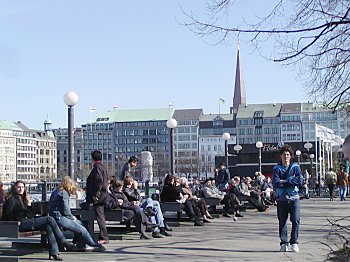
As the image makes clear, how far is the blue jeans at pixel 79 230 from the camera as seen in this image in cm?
1047

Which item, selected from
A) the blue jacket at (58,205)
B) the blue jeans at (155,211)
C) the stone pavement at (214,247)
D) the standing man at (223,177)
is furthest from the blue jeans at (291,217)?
the standing man at (223,177)

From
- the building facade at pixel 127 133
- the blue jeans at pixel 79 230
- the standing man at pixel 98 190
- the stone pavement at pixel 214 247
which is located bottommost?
the stone pavement at pixel 214 247

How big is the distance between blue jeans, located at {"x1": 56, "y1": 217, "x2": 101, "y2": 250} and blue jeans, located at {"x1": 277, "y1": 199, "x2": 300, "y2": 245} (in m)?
3.13

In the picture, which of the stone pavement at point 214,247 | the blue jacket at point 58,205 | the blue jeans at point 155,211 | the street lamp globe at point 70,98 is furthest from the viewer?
the street lamp globe at point 70,98

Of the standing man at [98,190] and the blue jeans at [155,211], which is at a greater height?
the standing man at [98,190]

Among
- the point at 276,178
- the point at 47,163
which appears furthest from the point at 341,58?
the point at 47,163

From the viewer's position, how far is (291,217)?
10914mm

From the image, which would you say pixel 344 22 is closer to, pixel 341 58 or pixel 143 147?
pixel 341 58

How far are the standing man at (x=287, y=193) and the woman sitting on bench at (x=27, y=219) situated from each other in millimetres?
3614

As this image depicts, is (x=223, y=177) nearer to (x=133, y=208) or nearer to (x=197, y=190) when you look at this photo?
(x=197, y=190)

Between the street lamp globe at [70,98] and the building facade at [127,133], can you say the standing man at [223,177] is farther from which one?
the building facade at [127,133]

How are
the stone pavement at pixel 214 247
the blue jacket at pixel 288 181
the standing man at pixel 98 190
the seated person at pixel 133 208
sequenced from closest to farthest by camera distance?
the stone pavement at pixel 214 247 < the blue jacket at pixel 288 181 < the standing man at pixel 98 190 < the seated person at pixel 133 208

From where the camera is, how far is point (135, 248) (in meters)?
11.4

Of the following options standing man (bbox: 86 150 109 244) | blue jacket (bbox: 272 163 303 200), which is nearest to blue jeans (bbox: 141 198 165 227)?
standing man (bbox: 86 150 109 244)
